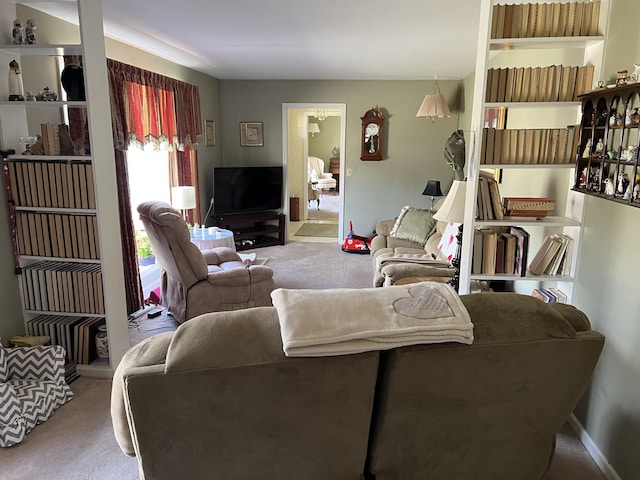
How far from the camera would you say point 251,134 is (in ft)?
22.4

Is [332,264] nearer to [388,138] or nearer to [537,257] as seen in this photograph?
[388,138]

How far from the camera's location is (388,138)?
21.7ft

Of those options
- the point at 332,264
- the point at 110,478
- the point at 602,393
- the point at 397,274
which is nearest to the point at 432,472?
the point at 602,393

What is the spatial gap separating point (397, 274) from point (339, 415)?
7.92ft

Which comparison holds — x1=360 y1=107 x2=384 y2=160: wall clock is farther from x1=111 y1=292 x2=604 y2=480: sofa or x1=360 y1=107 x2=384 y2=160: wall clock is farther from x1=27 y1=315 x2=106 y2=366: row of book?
x1=111 y1=292 x2=604 y2=480: sofa

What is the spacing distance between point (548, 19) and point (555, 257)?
1224 mm

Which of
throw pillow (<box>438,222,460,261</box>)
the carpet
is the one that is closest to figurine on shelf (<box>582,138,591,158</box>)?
throw pillow (<box>438,222,460,261</box>)

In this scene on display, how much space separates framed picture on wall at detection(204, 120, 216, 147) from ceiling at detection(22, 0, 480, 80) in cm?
83

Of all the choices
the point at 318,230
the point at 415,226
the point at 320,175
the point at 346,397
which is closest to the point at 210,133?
the point at 318,230

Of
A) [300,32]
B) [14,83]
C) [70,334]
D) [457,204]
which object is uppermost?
[300,32]

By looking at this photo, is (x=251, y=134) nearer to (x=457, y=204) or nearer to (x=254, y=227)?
(x=254, y=227)

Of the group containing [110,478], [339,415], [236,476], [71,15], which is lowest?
[110,478]

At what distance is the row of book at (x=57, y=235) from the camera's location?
108 inches

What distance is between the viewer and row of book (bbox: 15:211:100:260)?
274 cm
